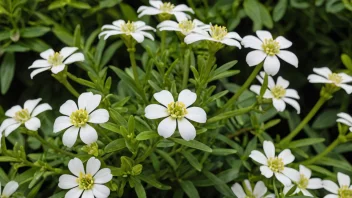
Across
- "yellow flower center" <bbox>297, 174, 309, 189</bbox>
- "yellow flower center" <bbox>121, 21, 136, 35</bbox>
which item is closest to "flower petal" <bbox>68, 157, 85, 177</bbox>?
"yellow flower center" <bbox>121, 21, 136, 35</bbox>

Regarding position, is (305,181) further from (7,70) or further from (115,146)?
(7,70)

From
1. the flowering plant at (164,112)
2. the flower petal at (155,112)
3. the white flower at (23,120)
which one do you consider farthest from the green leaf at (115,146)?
the white flower at (23,120)

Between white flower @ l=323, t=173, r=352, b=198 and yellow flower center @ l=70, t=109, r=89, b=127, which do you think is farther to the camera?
white flower @ l=323, t=173, r=352, b=198

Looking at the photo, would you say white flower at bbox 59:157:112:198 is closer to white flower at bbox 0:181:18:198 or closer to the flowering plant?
the flowering plant


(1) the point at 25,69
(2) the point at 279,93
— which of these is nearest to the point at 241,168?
(2) the point at 279,93

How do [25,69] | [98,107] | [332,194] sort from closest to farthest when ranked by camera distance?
[98,107] → [332,194] → [25,69]

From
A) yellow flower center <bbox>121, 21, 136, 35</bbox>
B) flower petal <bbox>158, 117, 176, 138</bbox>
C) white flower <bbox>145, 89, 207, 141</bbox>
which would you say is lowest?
flower petal <bbox>158, 117, 176, 138</bbox>

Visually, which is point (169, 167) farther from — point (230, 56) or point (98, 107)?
point (230, 56)
